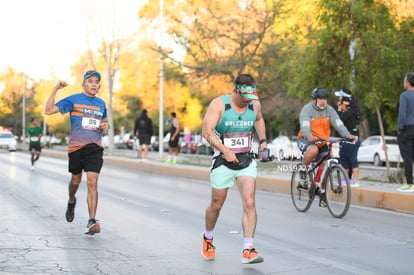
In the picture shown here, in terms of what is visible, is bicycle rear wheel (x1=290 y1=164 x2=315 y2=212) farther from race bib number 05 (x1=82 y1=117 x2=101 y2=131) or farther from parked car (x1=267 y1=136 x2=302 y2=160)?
parked car (x1=267 y1=136 x2=302 y2=160)

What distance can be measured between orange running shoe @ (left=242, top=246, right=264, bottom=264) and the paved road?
0.07 metres

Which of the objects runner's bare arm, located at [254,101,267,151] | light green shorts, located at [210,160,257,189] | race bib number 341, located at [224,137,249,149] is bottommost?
light green shorts, located at [210,160,257,189]

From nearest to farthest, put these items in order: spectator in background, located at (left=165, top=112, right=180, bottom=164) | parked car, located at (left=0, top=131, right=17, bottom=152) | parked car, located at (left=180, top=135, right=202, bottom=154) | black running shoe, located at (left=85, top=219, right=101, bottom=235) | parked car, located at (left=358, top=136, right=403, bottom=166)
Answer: black running shoe, located at (left=85, top=219, right=101, bottom=235)
spectator in background, located at (left=165, top=112, right=180, bottom=164)
parked car, located at (left=358, top=136, right=403, bottom=166)
parked car, located at (left=0, top=131, right=17, bottom=152)
parked car, located at (left=180, top=135, right=202, bottom=154)

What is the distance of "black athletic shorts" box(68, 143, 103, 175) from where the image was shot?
332 inches

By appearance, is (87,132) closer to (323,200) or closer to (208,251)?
(208,251)

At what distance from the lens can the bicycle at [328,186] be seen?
33.0ft

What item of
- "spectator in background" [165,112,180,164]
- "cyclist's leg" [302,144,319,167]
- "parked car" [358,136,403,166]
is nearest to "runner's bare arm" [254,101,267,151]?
"cyclist's leg" [302,144,319,167]

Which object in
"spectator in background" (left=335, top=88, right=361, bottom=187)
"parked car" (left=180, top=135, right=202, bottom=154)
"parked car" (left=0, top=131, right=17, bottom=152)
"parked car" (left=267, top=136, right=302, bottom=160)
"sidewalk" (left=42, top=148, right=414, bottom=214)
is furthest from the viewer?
"parked car" (left=180, top=135, right=202, bottom=154)

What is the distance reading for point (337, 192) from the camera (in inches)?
402

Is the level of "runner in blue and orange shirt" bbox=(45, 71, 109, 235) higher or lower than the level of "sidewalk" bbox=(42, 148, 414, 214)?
higher

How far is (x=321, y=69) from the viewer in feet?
55.8

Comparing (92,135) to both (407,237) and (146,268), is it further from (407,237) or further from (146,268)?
(407,237)

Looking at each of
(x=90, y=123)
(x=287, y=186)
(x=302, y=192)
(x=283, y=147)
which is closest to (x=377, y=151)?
(x=283, y=147)

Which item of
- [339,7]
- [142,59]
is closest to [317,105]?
[339,7]
